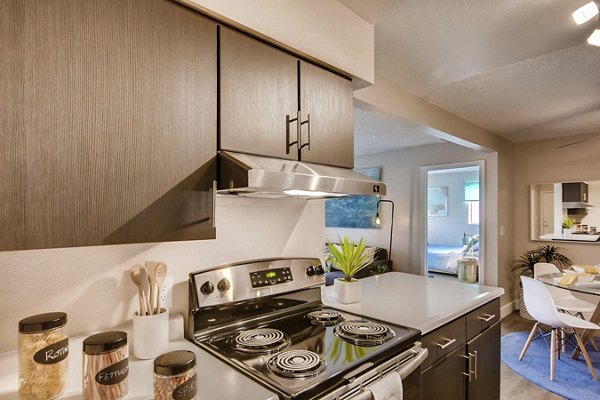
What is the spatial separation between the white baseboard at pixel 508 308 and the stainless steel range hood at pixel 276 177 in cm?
403

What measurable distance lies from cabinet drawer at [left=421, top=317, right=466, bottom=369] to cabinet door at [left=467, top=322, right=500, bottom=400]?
0.15 m

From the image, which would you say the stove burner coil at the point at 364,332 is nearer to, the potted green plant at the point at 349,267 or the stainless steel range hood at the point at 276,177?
the potted green plant at the point at 349,267

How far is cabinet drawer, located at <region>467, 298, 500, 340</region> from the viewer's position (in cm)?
178

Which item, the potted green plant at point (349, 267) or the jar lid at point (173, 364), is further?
the potted green plant at point (349, 267)

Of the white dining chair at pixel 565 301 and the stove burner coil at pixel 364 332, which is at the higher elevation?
the stove burner coil at pixel 364 332

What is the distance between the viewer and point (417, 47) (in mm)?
1974

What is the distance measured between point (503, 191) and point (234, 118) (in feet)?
14.3

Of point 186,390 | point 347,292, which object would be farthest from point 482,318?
point 186,390

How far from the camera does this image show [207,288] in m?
1.34

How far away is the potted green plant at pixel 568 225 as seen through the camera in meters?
4.27

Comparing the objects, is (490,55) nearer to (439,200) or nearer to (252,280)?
(252,280)

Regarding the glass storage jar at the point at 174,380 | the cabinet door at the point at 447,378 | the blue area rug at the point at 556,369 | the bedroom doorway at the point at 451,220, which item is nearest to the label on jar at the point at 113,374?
the glass storage jar at the point at 174,380

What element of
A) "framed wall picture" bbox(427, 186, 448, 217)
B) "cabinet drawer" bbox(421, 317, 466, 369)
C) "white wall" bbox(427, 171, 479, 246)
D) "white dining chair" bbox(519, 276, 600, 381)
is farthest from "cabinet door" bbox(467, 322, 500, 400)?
"framed wall picture" bbox(427, 186, 448, 217)

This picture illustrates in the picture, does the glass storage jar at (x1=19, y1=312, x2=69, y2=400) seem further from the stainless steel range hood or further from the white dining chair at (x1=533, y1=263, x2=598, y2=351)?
the white dining chair at (x1=533, y1=263, x2=598, y2=351)
